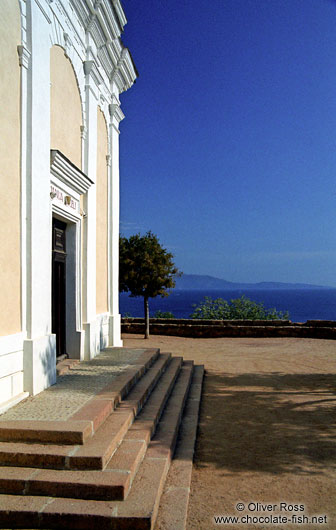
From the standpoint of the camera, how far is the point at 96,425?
4.90 m

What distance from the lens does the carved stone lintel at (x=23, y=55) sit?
600 cm

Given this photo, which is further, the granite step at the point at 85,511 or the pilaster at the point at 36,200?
the pilaster at the point at 36,200

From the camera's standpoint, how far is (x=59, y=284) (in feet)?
28.7

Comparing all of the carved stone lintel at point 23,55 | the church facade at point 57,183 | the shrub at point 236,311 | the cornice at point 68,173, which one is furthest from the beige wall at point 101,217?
the shrub at point 236,311

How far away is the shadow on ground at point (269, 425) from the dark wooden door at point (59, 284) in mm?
3083

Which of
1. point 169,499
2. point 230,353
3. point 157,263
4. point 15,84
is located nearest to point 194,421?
point 169,499

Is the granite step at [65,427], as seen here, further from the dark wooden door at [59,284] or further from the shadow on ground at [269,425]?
the dark wooden door at [59,284]

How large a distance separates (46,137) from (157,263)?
38.7ft

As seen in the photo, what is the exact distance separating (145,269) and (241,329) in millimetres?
4821

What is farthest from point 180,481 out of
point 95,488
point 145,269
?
point 145,269

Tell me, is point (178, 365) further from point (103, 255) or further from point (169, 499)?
point (169, 499)

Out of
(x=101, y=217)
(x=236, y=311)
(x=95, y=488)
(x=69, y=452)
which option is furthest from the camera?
(x=236, y=311)

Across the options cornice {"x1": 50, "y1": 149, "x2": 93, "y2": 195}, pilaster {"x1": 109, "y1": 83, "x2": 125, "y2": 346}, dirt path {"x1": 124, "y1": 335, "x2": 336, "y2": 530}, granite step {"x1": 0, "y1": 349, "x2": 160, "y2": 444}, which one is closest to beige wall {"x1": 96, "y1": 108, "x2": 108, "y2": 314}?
pilaster {"x1": 109, "y1": 83, "x2": 125, "y2": 346}

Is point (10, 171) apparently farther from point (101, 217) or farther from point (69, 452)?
point (101, 217)
